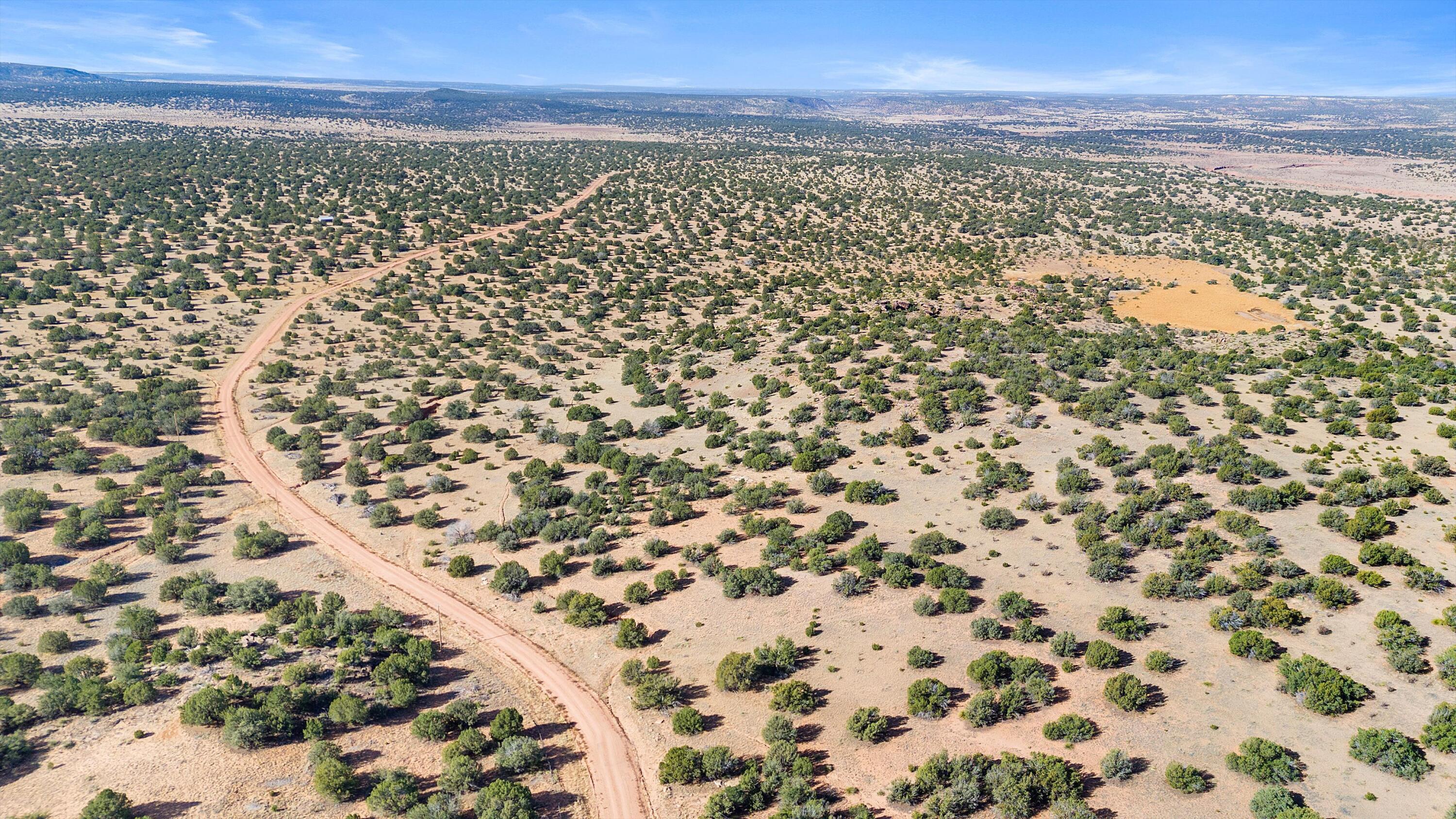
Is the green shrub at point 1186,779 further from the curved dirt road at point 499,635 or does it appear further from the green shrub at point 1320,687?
the curved dirt road at point 499,635

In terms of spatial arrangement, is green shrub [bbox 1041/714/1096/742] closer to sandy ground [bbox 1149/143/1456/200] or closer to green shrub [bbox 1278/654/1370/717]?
green shrub [bbox 1278/654/1370/717]

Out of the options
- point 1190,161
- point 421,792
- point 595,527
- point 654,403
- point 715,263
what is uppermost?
point 1190,161

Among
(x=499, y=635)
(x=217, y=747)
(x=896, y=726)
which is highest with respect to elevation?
(x=499, y=635)

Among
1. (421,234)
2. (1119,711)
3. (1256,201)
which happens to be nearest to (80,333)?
(421,234)

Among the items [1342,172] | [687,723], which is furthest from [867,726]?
[1342,172]

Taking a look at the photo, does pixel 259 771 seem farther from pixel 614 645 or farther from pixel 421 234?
pixel 421 234

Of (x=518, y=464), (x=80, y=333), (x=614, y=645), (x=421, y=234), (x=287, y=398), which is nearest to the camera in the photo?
(x=614, y=645)

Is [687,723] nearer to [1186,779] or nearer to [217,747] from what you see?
[217,747]

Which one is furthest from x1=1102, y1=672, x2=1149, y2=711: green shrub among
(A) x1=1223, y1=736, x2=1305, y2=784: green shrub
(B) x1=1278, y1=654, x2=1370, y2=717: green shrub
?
(B) x1=1278, y1=654, x2=1370, y2=717: green shrub
